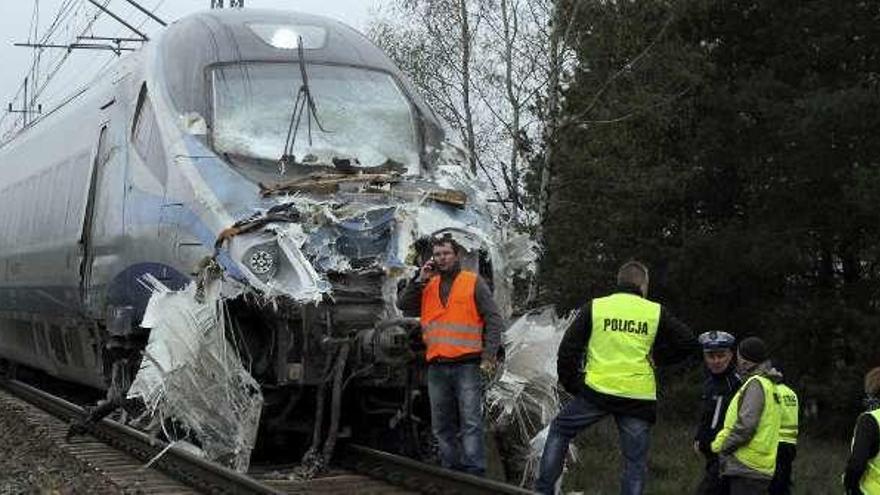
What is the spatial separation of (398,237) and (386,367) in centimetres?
84

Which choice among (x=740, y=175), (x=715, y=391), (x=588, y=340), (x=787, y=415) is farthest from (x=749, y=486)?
(x=740, y=175)

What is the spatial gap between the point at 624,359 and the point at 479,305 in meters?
1.14

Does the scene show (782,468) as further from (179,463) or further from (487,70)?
(487,70)

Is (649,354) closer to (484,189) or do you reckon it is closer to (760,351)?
(760,351)

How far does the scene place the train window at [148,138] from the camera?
29.2ft

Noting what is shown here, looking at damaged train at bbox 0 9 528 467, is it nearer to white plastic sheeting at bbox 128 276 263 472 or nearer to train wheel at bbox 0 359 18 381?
white plastic sheeting at bbox 128 276 263 472

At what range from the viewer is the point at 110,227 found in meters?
9.79

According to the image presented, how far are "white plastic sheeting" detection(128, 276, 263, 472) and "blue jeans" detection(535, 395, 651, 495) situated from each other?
1843 mm

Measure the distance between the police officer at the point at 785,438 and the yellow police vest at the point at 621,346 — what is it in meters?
0.75

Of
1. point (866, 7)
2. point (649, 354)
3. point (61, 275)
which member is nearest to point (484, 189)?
point (649, 354)

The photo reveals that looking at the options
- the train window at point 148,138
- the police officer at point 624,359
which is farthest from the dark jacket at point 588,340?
the train window at point 148,138

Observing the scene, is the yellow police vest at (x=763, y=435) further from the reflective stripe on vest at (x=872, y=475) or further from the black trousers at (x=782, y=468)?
the reflective stripe on vest at (x=872, y=475)

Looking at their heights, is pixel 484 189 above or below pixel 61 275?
above

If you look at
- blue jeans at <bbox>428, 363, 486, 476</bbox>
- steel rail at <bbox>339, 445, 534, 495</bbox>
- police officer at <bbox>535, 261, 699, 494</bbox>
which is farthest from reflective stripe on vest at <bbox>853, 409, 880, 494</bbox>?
blue jeans at <bbox>428, 363, 486, 476</bbox>
